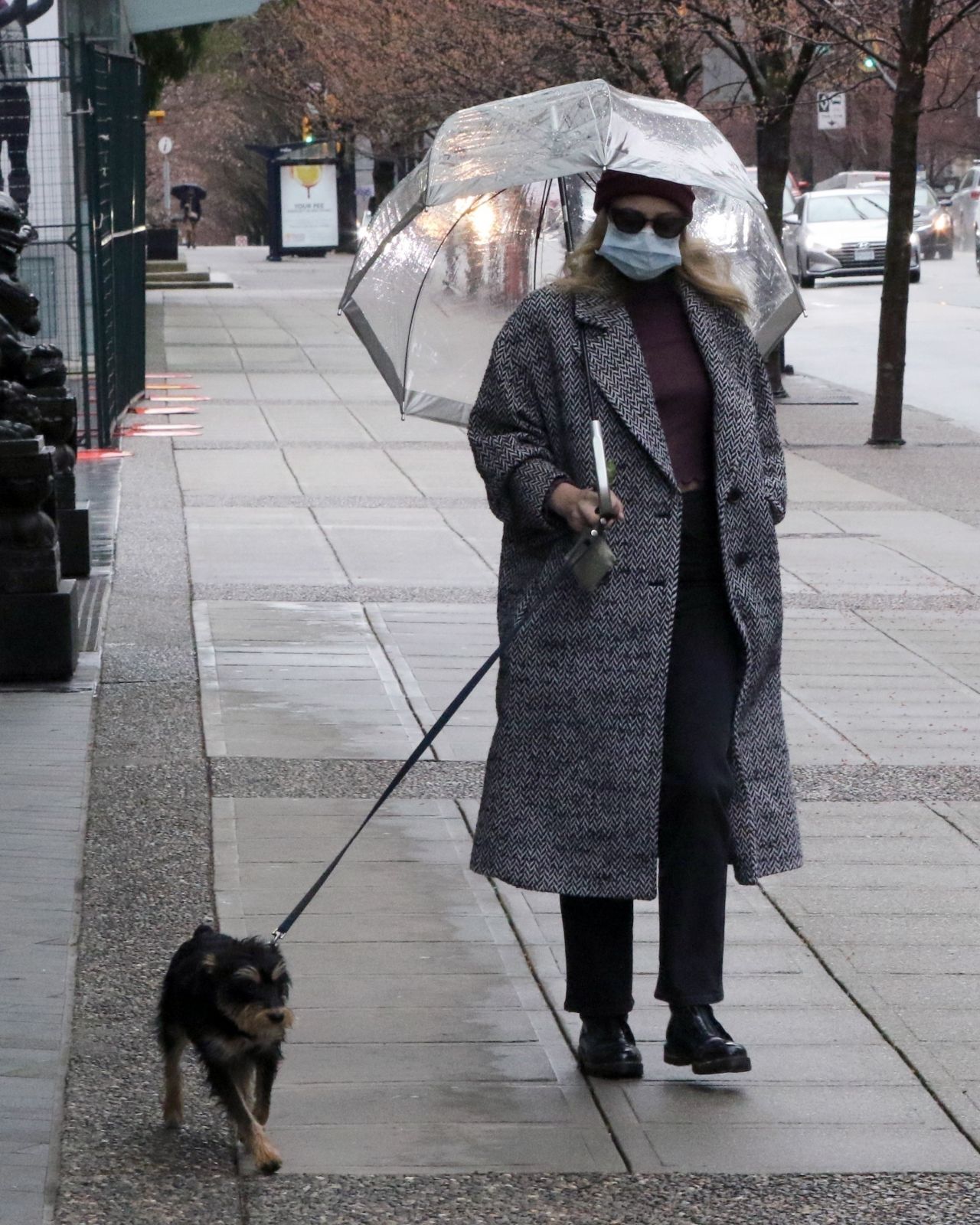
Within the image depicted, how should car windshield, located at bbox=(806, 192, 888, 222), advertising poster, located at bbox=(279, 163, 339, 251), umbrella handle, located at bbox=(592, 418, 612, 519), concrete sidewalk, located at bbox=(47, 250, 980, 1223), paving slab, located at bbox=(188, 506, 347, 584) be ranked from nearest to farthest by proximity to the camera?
concrete sidewalk, located at bbox=(47, 250, 980, 1223), umbrella handle, located at bbox=(592, 418, 612, 519), paving slab, located at bbox=(188, 506, 347, 584), car windshield, located at bbox=(806, 192, 888, 222), advertising poster, located at bbox=(279, 163, 339, 251)

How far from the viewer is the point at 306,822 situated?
6.07m

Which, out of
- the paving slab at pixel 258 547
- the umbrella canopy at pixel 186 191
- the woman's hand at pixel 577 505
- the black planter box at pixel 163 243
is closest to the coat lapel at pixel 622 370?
the woman's hand at pixel 577 505

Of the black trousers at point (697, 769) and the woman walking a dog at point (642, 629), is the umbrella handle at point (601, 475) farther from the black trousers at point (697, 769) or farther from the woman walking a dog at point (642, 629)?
the black trousers at point (697, 769)

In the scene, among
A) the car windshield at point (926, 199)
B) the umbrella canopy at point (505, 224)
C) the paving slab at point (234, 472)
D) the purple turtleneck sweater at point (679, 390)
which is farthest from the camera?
the car windshield at point (926, 199)

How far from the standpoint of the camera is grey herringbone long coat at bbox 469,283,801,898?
4137 millimetres

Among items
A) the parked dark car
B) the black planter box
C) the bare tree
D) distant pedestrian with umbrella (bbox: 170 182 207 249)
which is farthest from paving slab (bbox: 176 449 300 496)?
distant pedestrian with umbrella (bbox: 170 182 207 249)

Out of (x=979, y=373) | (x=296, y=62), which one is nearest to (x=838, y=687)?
(x=979, y=373)

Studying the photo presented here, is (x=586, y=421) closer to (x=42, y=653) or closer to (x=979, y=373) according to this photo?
(x=42, y=653)

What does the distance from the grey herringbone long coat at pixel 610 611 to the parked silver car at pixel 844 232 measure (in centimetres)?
3304

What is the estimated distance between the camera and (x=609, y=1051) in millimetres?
4258

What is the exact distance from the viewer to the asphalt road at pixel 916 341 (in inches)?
838

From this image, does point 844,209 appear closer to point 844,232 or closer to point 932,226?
point 844,232

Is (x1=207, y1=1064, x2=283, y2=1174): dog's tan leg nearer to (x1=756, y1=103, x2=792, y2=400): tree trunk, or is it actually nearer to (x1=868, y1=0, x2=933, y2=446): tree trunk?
(x1=868, y1=0, x2=933, y2=446): tree trunk

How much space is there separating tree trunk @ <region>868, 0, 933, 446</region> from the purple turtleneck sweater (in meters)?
11.7
